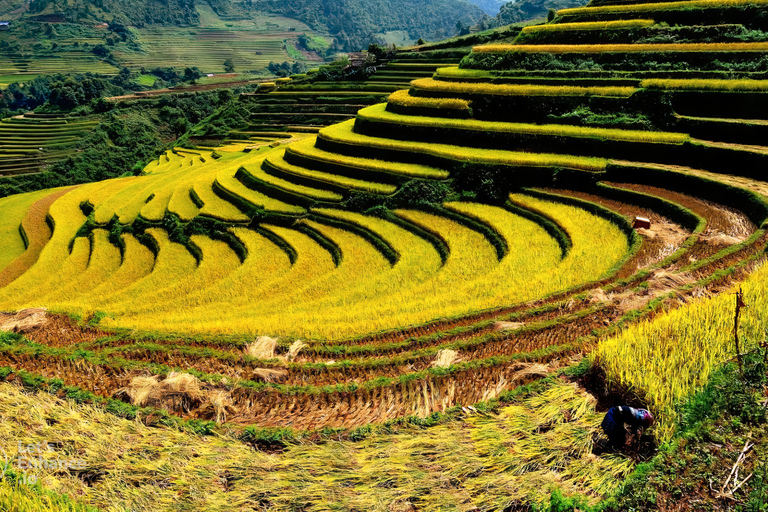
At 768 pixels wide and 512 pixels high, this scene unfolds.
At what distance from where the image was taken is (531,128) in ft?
63.1

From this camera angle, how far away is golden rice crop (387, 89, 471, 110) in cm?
2186

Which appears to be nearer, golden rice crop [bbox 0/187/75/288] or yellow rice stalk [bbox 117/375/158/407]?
yellow rice stalk [bbox 117/375/158/407]

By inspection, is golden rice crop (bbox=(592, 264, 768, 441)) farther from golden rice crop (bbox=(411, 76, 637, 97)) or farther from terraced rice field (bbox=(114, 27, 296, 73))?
terraced rice field (bbox=(114, 27, 296, 73))

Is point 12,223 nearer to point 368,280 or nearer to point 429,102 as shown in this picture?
point 429,102

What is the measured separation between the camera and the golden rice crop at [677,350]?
474 centimetres

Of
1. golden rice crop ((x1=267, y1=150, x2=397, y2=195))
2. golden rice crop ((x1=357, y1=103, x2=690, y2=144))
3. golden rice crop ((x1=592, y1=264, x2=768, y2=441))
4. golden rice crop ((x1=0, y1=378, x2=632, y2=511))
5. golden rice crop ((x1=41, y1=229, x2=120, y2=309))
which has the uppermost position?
golden rice crop ((x1=357, y1=103, x2=690, y2=144))

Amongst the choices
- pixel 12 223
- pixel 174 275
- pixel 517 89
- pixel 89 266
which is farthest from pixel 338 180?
pixel 12 223

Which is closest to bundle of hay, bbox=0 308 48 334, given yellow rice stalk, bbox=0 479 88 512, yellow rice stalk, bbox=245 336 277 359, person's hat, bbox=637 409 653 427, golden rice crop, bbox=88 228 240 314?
golden rice crop, bbox=88 228 240 314

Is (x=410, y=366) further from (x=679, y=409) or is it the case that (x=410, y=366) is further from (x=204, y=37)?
(x=204, y=37)

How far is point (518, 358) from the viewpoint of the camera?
21.6ft

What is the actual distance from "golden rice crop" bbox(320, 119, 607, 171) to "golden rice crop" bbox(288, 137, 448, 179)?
2.35 ft

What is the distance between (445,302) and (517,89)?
1468cm

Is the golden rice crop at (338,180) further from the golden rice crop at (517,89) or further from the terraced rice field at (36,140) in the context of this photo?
the terraced rice field at (36,140)

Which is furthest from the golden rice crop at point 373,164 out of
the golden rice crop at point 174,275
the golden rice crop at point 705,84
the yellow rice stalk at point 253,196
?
the golden rice crop at point 705,84
